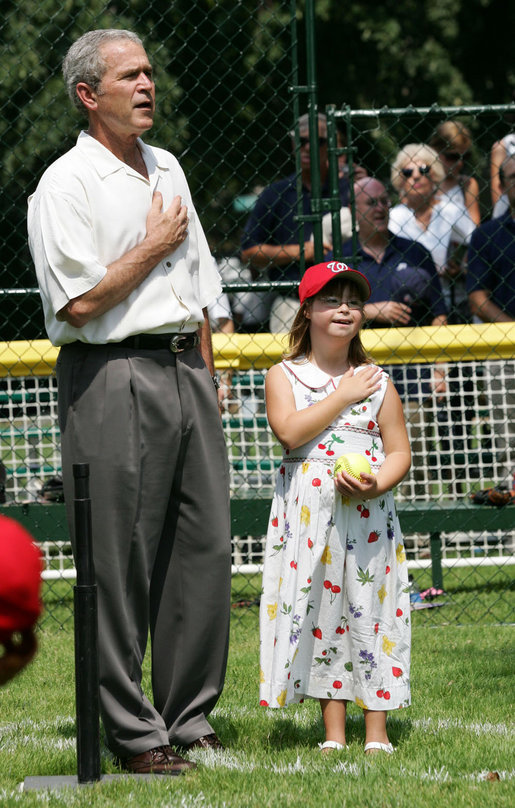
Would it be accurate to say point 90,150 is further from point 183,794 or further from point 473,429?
point 473,429

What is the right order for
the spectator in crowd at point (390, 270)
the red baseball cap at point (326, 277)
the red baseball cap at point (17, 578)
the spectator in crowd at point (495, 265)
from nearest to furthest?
the red baseball cap at point (17, 578) < the red baseball cap at point (326, 277) < the spectator in crowd at point (390, 270) < the spectator in crowd at point (495, 265)

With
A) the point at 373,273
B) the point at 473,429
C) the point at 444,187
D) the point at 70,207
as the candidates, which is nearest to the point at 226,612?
the point at 70,207

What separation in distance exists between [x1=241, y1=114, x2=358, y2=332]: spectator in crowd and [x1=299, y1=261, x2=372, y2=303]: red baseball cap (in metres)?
2.61

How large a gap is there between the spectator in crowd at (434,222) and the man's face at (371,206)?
0.21 metres

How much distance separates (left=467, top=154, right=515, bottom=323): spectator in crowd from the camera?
7.21 meters

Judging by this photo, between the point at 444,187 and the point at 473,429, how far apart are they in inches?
89.4

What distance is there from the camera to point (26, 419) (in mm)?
6746

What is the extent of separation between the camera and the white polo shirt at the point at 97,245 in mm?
3910

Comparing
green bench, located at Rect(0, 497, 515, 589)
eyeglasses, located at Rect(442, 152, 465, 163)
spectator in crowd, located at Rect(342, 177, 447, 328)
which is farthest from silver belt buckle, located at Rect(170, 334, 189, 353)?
eyeglasses, located at Rect(442, 152, 465, 163)

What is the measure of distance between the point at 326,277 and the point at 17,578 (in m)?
2.31

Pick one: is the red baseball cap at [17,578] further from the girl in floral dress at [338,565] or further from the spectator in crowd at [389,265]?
the spectator in crowd at [389,265]

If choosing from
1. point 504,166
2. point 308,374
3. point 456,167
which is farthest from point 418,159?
point 308,374

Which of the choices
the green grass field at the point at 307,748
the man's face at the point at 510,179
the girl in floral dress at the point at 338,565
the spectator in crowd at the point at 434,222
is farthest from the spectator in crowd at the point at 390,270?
the girl in floral dress at the point at 338,565

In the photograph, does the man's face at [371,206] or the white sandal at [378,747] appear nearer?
the white sandal at [378,747]
